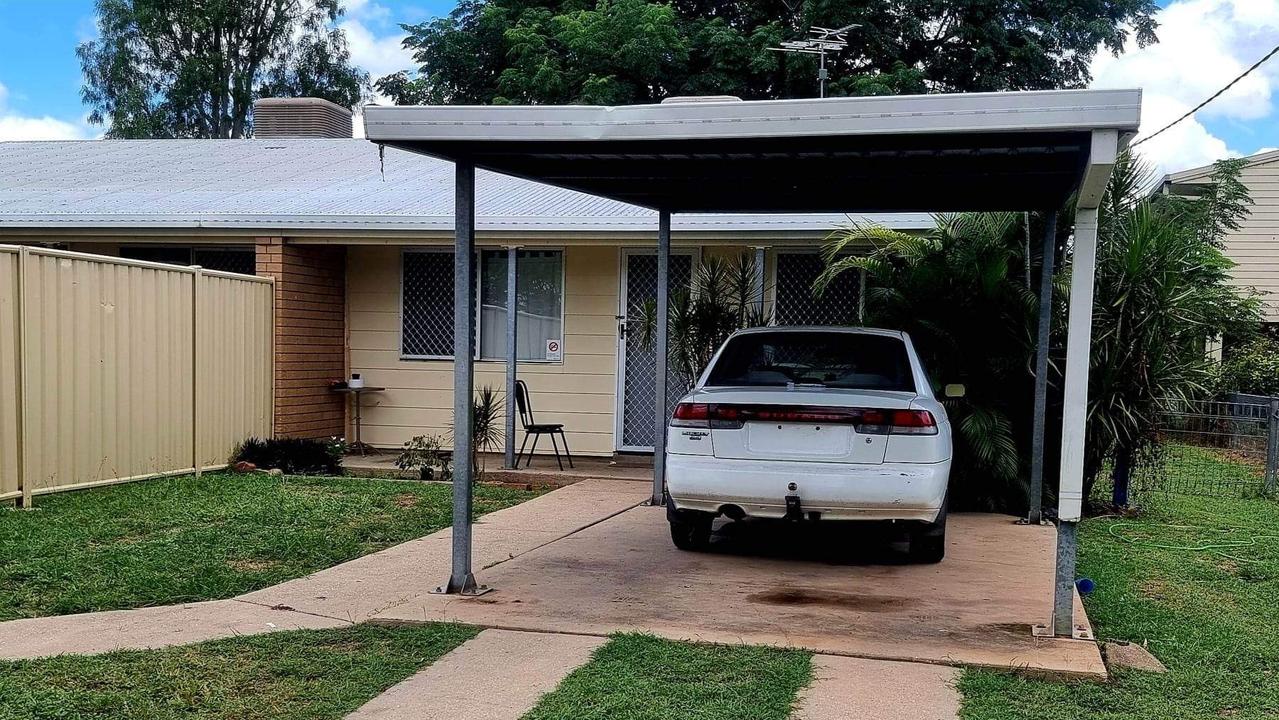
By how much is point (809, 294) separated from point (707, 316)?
7.28 ft

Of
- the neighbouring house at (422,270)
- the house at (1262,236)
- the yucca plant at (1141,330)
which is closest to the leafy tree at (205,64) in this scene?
the neighbouring house at (422,270)

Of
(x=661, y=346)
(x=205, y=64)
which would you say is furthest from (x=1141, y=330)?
(x=205, y=64)

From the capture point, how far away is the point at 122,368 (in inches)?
405

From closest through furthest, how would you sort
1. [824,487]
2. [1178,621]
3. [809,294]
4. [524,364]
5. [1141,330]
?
[1178,621], [824,487], [1141,330], [809,294], [524,364]

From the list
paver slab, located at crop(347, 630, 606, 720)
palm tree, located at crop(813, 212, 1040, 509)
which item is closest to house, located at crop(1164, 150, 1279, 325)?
palm tree, located at crop(813, 212, 1040, 509)

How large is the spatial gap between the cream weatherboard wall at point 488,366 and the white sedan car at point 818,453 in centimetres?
567

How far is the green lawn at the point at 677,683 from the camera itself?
457cm

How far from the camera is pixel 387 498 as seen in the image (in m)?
10.0

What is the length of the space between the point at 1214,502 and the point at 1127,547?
320 cm

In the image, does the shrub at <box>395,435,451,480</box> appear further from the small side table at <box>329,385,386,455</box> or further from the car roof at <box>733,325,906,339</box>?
the car roof at <box>733,325,906,339</box>

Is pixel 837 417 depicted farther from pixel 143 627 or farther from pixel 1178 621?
pixel 143 627

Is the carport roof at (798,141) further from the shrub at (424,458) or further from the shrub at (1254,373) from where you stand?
the shrub at (1254,373)

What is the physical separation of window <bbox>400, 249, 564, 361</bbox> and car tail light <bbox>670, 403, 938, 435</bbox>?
254 inches

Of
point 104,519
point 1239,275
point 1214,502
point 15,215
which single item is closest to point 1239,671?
point 1214,502
